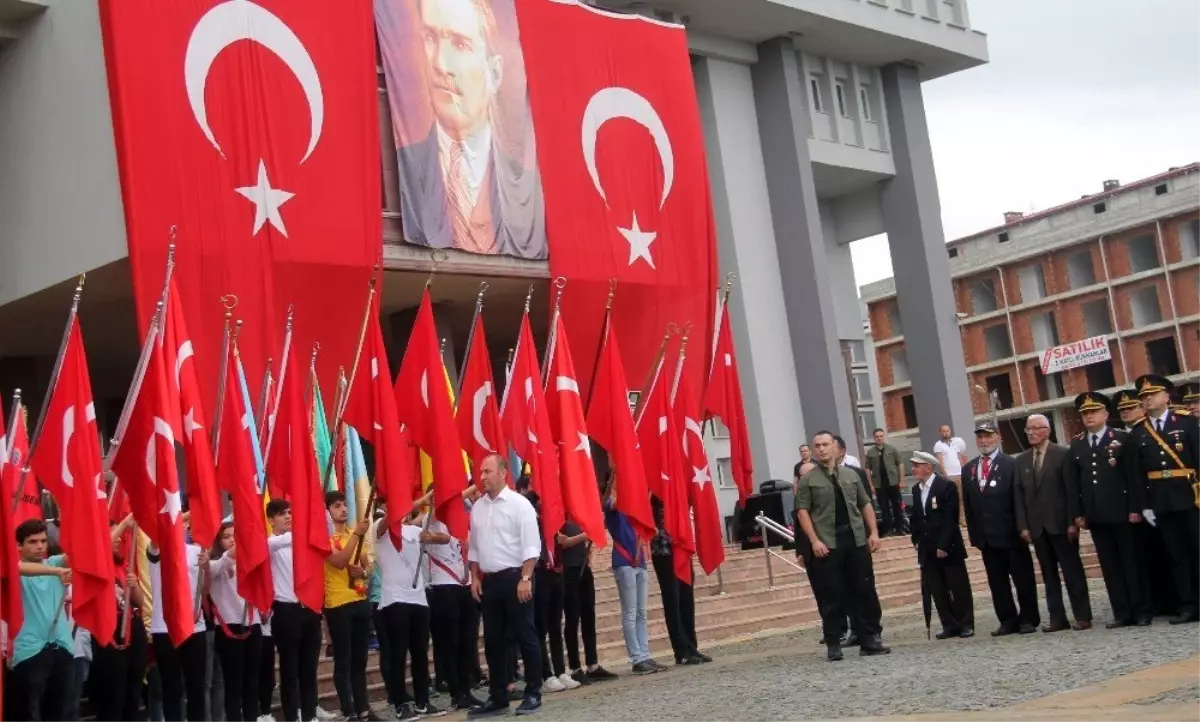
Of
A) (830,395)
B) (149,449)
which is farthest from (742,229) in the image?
(149,449)

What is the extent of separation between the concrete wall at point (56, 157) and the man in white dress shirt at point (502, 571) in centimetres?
824

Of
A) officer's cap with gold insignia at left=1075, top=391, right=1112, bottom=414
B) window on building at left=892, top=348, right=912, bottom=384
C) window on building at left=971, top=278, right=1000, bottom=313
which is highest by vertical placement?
window on building at left=971, top=278, right=1000, bottom=313

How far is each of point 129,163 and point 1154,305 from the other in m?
54.4

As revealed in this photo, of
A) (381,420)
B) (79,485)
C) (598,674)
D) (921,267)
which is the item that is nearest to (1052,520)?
(598,674)

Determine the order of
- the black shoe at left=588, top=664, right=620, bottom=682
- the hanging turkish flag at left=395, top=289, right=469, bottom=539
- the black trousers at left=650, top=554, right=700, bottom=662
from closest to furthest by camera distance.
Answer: the hanging turkish flag at left=395, top=289, right=469, bottom=539, the black shoe at left=588, top=664, right=620, bottom=682, the black trousers at left=650, top=554, right=700, bottom=662

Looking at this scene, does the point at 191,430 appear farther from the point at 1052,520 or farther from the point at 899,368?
the point at 899,368

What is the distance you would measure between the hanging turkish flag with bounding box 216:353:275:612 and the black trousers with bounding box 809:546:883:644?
4.69 m

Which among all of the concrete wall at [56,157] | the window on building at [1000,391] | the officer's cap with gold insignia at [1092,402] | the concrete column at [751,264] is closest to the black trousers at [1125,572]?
the officer's cap with gold insignia at [1092,402]

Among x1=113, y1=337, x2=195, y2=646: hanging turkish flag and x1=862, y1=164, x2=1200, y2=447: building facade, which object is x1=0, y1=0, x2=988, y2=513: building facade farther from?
x1=862, y1=164, x2=1200, y2=447: building facade

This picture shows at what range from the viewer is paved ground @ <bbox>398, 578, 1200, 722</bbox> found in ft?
27.7

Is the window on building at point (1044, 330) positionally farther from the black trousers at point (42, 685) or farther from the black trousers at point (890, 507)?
the black trousers at point (42, 685)

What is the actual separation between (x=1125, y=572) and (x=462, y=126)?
11.2 meters

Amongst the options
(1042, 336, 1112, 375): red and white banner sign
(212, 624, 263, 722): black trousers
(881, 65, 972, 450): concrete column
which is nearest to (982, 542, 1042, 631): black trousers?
(212, 624, 263, 722): black trousers

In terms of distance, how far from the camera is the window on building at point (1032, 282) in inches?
2618
